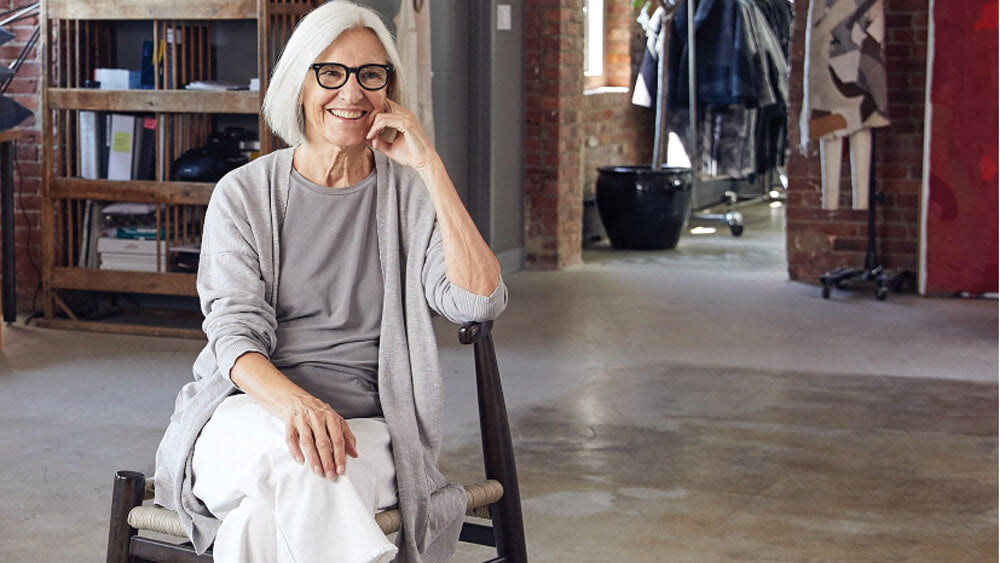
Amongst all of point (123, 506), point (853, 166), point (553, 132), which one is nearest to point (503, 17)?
point (553, 132)

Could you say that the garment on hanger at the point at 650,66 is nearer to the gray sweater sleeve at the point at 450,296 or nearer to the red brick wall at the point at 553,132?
the red brick wall at the point at 553,132

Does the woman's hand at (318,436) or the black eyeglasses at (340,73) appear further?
the black eyeglasses at (340,73)

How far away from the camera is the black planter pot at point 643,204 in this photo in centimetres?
811

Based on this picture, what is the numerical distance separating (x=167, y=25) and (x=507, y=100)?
7.08 feet

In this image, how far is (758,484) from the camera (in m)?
3.58

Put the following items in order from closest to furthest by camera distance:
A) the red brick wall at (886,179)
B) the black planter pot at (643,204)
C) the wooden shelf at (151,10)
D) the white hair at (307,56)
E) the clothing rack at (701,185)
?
the white hair at (307,56)
the wooden shelf at (151,10)
the red brick wall at (886,179)
the black planter pot at (643,204)
the clothing rack at (701,185)

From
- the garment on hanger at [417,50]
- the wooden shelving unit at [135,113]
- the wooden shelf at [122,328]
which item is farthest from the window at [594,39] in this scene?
the wooden shelf at [122,328]

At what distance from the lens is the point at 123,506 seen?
7.14ft

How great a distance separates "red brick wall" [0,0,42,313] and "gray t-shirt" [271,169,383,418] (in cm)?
404

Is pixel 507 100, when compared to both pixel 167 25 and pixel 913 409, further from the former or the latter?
pixel 913 409

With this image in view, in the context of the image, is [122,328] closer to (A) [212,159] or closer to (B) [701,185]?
(A) [212,159]

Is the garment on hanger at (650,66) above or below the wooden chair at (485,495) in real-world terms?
above

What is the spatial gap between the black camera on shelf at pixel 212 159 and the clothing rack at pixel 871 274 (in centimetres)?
285

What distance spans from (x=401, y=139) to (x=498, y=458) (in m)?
0.56
